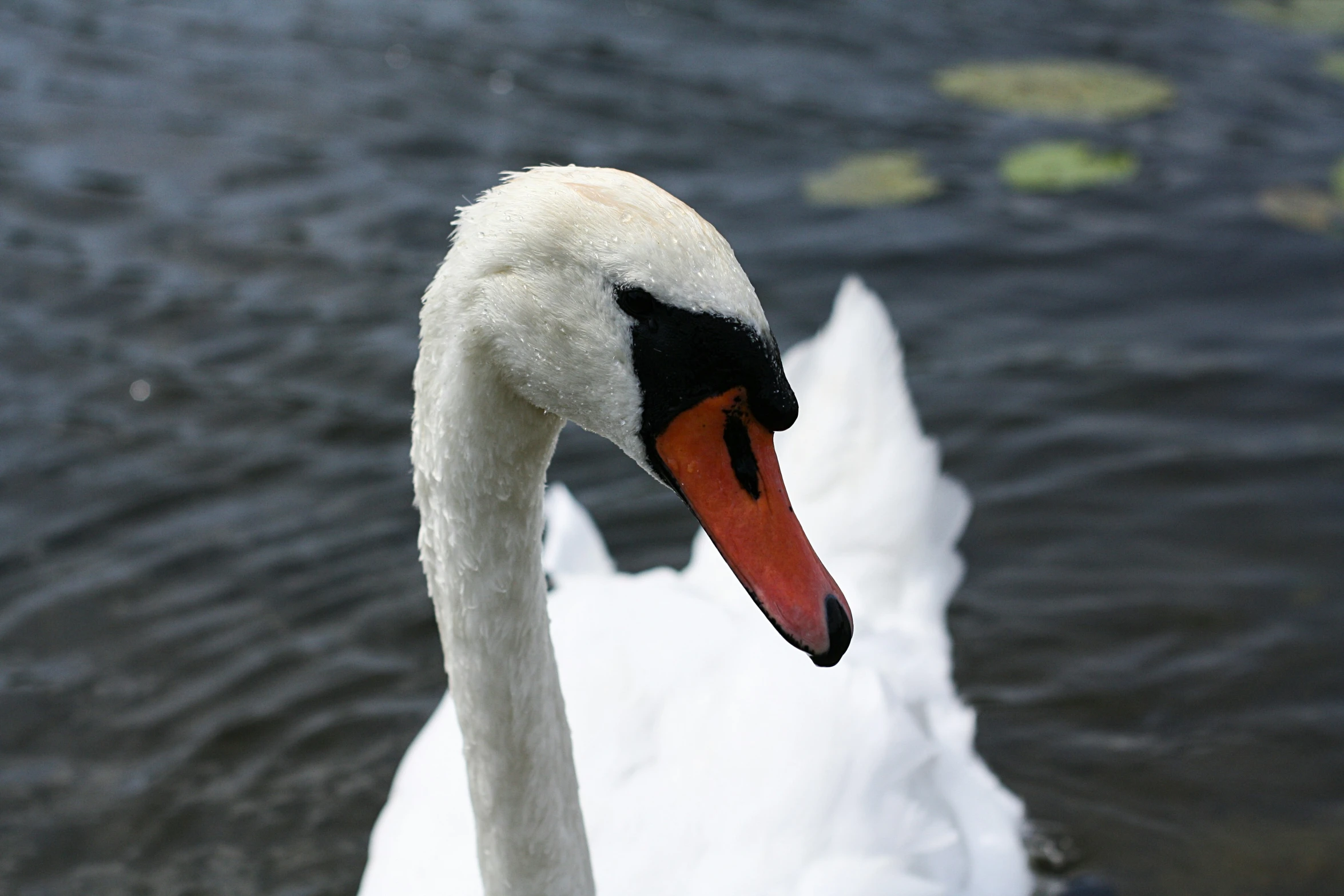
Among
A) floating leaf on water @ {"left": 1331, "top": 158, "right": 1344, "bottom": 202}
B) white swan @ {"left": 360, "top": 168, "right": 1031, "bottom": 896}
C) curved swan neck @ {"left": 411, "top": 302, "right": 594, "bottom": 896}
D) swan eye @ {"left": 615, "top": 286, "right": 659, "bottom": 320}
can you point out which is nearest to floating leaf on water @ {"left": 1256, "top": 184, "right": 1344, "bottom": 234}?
floating leaf on water @ {"left": 1331, "top": 158, "right": 1344, "bottom": 202}

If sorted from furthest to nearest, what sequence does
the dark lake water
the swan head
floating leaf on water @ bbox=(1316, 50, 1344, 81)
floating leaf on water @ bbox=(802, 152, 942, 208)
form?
floating leaf on water @ bbox=(1316, 50, 1344, 81) < floating leaf on water @ bbox=(802, 152, 942, 208) < the dark lake water < the swan head

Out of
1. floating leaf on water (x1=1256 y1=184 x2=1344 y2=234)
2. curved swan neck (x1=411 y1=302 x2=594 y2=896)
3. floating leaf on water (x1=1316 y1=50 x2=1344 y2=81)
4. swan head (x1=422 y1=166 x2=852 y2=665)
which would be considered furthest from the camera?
floating leaf on water (x1=1316 y1=50 x2=1344 y2=81)

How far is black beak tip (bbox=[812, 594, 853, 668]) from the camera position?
2215 millimetres

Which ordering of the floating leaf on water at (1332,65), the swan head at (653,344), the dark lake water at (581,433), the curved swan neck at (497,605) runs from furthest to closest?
1. the floating leaf on water at (1332,65)
2. the dark lake water at (581,433)
3. the curved swan neck at (497,605)
4. the swan head at (653,344)

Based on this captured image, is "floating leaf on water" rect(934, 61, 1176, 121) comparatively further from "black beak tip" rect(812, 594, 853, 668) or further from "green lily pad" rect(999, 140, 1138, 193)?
"black beak tip" rect(812, 594, 853, 668)

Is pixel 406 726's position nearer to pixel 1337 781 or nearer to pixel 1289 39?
pixel 1337 781

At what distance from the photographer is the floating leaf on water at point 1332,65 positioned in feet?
30.6

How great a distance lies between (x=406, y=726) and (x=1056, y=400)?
3.32 meters

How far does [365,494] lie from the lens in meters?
6.05

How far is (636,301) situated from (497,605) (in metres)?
0.75

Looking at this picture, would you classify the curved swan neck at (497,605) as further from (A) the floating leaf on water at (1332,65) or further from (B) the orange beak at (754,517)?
(A) the floating leaf on water at (1332,65)

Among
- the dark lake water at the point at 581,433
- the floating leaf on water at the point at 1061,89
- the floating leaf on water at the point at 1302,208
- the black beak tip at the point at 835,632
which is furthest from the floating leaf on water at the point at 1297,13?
the black beak tip at the point at 835,632

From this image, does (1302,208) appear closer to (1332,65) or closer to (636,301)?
(1332,65)

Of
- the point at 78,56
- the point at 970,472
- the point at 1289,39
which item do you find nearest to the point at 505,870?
the point at 970,472
